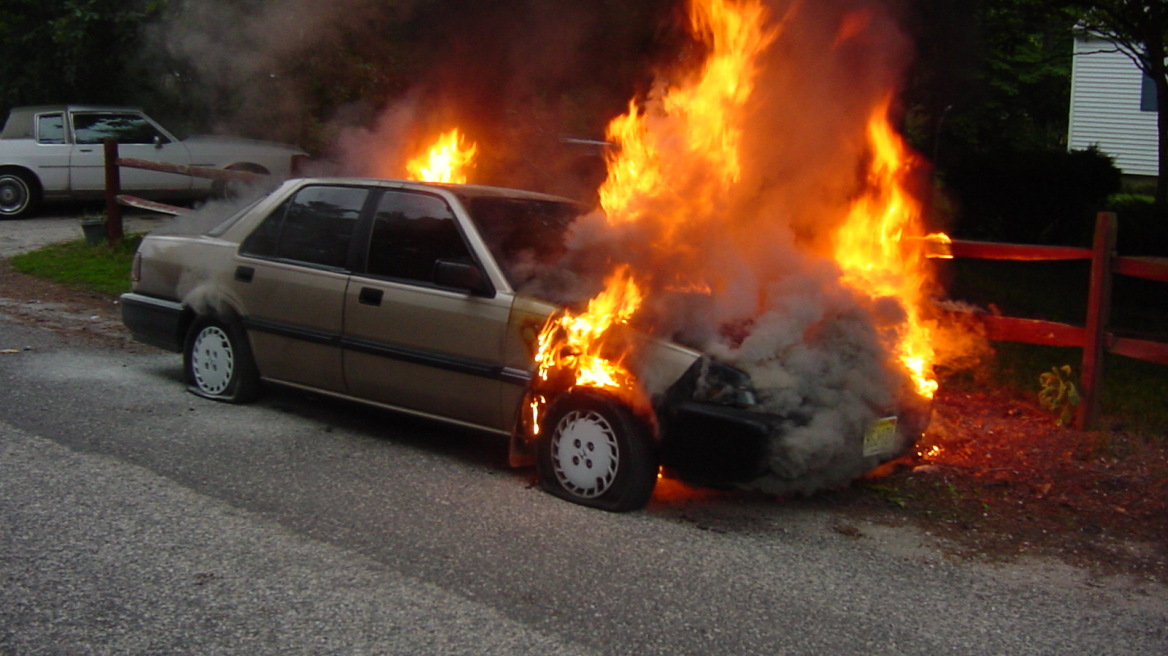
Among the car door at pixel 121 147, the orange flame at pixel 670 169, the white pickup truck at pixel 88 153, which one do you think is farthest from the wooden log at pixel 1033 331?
the car door at pixel 121 147

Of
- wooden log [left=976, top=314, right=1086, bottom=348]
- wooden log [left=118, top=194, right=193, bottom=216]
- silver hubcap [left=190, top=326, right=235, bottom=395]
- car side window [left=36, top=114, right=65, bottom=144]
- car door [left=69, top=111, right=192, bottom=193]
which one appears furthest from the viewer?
car side window [left=36, top=114, right=65, bottom=144]

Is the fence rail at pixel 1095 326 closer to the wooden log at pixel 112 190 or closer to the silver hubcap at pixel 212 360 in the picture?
the silver hubcap at pixel 212 360

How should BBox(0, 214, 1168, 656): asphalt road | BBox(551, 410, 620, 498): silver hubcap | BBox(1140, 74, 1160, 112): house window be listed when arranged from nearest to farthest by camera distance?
BBox(0, 214, 1168, 656): asphalt road, BBox(551, 410, 620, 498): silver hubcap, BBox(1140, 74, 1160, 112): house window

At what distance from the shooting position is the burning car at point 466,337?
16.1 ft

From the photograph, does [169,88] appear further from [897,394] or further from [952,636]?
[952,636]

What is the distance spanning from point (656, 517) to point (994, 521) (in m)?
1.55

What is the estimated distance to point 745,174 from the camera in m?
5.95

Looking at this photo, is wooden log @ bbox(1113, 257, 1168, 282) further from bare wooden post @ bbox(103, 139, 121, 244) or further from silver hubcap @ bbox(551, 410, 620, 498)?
bare wooden post @ bbox(103, 139, 121, 244)

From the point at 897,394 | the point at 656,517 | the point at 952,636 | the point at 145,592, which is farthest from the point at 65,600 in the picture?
the point at 897,394

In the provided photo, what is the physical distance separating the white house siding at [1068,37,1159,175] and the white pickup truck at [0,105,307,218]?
731 inches

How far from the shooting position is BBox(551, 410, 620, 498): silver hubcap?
5.02 m

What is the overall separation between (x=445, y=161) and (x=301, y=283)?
2648mm

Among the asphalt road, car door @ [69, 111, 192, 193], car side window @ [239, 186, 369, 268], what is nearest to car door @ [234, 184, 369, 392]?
car side window @ [239, 186, 369, 268]

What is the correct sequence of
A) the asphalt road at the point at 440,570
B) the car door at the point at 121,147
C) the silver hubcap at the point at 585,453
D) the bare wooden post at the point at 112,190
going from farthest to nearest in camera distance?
the car door at the point at 121,147, the bare wooden post at the point at 112,190, the silver hubcap at the point at 585,453, the asphalt road at the point at 440,570
